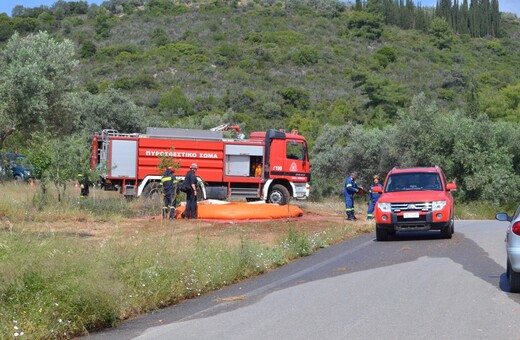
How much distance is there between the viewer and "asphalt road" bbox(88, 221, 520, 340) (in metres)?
8.61

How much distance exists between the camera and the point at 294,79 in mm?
83562

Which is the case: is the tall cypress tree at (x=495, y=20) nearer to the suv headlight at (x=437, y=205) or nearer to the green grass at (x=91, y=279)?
the suv headlight at (x=437, y=205)

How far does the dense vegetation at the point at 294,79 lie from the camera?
83.5 ft

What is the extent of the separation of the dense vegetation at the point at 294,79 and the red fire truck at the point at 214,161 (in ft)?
10.5

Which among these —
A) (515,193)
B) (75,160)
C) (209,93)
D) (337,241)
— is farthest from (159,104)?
(337,241)

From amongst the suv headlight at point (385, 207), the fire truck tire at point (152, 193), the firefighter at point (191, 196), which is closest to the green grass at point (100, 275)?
the suv headlight at point (385, 207)

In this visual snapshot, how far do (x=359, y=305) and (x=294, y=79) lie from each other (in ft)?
244

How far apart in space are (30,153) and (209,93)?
169 feet

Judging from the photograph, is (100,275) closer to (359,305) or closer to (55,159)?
(359,305)

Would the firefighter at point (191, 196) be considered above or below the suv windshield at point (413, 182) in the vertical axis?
below

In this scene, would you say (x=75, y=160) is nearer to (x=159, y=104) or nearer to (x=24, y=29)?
(x=159, y=104)

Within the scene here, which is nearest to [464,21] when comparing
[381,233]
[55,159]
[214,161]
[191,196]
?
[214,161]

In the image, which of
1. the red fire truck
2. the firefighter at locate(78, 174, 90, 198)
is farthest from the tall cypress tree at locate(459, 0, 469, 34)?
the firefighter at locate(78, 174, 90, 198)

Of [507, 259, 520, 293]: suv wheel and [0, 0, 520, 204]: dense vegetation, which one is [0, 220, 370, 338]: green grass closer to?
[507, 259, 520, 293]: suv wheel
